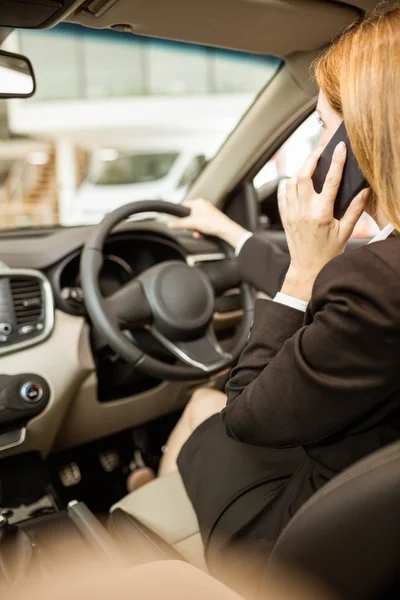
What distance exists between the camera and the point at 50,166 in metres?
13.5

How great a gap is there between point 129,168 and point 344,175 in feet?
37.6

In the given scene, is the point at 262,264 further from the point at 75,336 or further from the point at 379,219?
the point at 379,219

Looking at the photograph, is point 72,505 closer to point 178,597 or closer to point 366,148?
point 178,597

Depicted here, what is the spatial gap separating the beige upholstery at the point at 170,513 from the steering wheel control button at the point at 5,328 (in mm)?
488

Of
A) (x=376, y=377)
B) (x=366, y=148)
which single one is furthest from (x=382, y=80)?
(x=376, y=377)

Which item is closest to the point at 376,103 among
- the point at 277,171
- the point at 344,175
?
the point at 344,175

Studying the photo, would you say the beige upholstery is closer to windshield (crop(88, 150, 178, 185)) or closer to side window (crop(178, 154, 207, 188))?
side window (crop(178, 154, 207, 188))

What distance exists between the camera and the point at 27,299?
1.58m

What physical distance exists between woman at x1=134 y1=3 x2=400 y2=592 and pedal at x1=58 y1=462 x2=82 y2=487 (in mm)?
785

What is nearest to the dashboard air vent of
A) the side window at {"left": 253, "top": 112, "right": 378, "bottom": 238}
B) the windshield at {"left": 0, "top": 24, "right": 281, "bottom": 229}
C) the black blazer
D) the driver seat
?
the black blazer

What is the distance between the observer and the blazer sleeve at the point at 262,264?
1.65 meters

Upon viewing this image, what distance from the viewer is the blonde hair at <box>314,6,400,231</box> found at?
34.0 inches

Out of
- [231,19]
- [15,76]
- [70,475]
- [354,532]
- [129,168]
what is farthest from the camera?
[129,168]

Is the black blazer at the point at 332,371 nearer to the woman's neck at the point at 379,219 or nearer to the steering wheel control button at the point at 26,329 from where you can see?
the woman's neck at the point at 379,219
